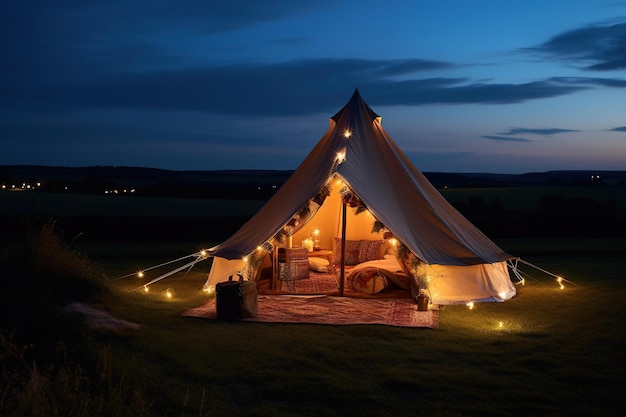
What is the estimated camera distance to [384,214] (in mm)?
8680

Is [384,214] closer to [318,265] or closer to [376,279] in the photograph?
[376,279]

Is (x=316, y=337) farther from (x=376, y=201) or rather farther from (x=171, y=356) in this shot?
(x=376, y=201)

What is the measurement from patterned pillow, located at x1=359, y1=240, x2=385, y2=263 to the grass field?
278 centimetres

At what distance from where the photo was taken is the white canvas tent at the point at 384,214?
8672 mm

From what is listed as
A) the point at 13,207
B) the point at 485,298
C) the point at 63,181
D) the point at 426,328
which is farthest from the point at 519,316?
the point at 63,181

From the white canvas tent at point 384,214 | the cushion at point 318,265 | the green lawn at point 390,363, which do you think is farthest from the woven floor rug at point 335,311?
the cushion at point 318,265

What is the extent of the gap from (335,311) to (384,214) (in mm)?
1472

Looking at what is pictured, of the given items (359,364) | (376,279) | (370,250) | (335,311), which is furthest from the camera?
(370,250)

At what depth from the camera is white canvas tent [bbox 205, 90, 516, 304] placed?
28.5ft

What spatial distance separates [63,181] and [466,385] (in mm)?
36766

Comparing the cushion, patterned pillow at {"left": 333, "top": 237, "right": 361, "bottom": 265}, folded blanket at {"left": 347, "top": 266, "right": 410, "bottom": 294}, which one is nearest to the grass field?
folded blanket at {"left": 347, "top": 266, "right": 410, "bottom": 294}

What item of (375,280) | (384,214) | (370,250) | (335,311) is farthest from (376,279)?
(370,250)

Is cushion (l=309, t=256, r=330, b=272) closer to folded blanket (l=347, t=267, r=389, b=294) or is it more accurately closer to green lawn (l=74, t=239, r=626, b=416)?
folded blanket (l=347, t=267, r=389, b=294)

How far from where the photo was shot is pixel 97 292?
27.7 feet
